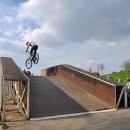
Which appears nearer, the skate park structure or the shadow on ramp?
the skate park structure

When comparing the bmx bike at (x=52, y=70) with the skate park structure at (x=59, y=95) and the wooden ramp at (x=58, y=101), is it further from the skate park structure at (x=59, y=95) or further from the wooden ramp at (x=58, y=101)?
the wooden ramp at (x=58, y=101)

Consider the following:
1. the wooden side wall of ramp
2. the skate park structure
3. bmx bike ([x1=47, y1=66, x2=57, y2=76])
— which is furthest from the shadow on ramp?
bmx bike ([x1=47, y1=66, x2=57, y2=76])

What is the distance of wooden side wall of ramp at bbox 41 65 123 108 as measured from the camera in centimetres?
961

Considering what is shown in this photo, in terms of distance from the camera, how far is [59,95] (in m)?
9.77

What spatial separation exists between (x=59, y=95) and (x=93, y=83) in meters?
2.21

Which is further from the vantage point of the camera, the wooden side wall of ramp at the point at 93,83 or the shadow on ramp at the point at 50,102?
the wooden side wall of ramp at the point at 93,83

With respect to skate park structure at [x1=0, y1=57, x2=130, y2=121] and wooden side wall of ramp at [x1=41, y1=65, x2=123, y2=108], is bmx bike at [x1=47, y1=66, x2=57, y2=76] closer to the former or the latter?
wooden side wall of ramp at [x1=41, y1=65, x2=123, y2=108]

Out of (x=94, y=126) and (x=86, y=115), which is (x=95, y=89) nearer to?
(x=86, y=115)

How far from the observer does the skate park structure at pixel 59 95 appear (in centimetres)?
722

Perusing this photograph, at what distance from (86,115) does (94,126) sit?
1882mm

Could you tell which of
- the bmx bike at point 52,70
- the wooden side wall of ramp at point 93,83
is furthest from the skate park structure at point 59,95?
the bmx bike at point 52,70

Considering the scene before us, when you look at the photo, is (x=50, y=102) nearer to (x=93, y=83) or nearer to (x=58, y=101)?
(x=58, y=101)

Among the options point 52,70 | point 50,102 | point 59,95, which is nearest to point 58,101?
point 50,102

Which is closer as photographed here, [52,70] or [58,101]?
[58,101]
